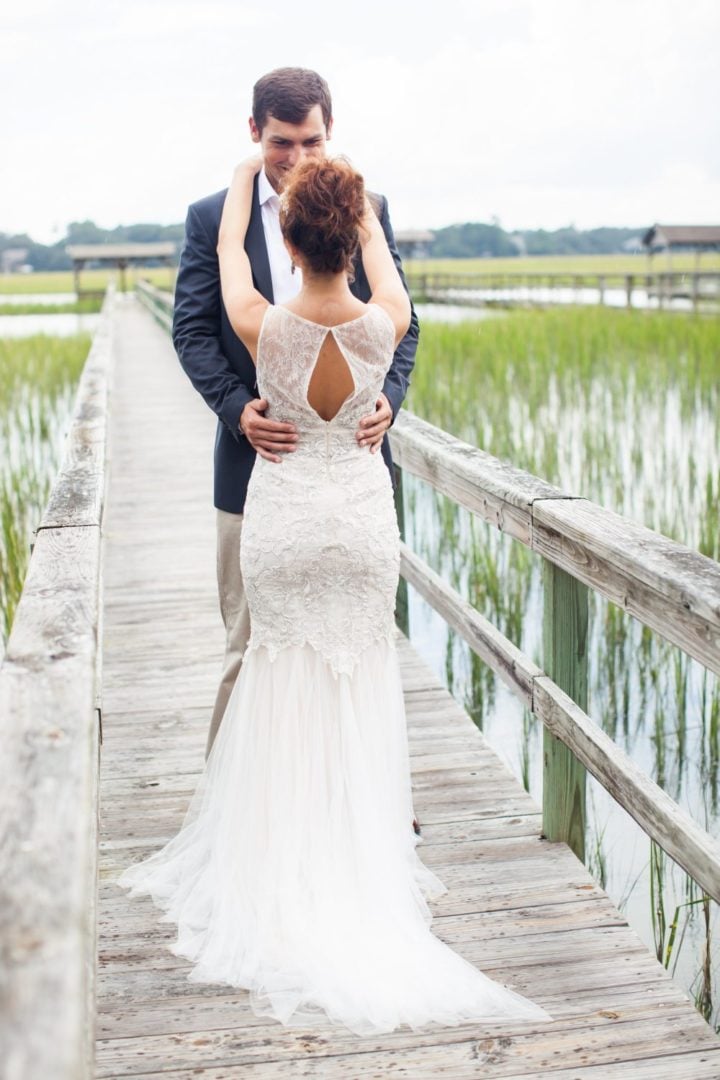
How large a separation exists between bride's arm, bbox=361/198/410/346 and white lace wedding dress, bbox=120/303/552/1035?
0.09 metres

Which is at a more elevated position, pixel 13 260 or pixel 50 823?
pixel 13 260

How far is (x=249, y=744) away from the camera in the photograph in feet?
7.61

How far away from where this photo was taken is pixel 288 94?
2.21 metres

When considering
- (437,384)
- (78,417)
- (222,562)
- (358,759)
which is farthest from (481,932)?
(437,384)

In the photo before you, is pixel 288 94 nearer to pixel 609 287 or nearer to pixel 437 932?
pixel 437 932

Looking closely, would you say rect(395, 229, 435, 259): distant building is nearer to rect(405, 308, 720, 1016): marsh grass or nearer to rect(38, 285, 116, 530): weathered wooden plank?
rect(405, 308, 720, 1016): marsh grass

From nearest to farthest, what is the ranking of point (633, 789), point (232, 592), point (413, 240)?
1. point (633, 789)
2. point (232, 592)
3. point (413, 240)

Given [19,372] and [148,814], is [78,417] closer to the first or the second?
[148,814]

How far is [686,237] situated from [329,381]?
38.2 m

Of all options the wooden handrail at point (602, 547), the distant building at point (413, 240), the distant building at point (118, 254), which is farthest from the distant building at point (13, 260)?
the wooden handrail at point (602, 547)

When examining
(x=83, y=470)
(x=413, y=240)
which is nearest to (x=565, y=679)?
(x=83, y=470)

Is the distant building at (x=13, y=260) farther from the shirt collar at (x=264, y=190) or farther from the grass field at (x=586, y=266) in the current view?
the shirt collar at (x=264, y=190)

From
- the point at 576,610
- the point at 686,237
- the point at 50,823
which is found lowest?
the point at 576,610

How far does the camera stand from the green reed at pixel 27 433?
19.0 feet
